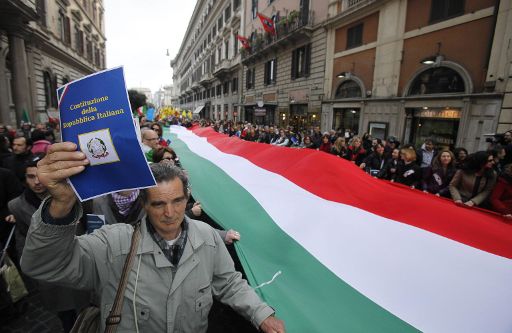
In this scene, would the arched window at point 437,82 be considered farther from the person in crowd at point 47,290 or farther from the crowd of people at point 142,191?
→ the person in crowd at point 47,290

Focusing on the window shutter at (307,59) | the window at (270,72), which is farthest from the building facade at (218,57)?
the window shutter at (307,59)

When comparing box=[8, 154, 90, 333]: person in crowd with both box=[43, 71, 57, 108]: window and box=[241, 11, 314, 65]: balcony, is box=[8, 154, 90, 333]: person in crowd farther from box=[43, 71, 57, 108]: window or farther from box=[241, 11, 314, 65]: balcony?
box=[43, 71, 57, 108]: window

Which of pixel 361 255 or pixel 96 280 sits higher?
pixel 96 280

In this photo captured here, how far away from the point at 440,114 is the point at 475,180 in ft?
26.0

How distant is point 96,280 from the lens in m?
1.42


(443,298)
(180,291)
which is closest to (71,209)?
(180,291)

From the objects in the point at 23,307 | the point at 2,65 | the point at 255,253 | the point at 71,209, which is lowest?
the point at 23,307

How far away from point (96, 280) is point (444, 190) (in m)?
4.89

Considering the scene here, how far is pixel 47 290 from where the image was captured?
2.07 meters

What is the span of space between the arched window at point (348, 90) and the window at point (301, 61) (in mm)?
3109

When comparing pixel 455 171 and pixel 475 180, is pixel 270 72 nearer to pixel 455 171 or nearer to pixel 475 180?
pixel 455 171

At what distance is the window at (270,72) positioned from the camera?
2167 centimetres

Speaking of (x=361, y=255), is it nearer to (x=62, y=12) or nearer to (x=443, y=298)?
(x=443, y=298)

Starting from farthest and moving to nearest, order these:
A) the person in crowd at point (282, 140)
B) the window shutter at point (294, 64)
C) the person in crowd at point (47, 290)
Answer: the window shutter at point (294, 64) → the person in crowd at point (282, 140) → the person in crowd at point (47, 290)
